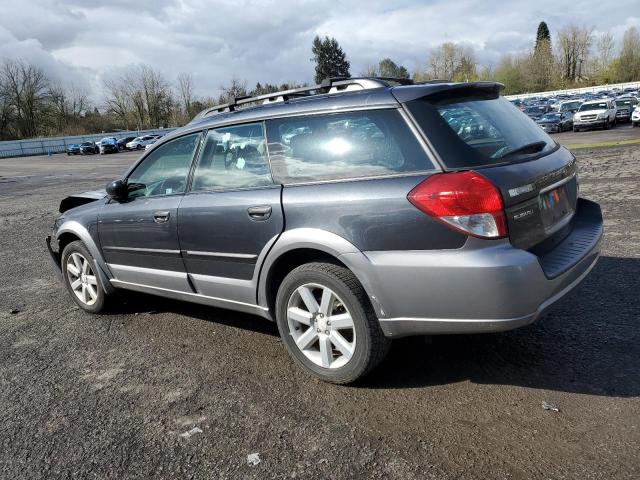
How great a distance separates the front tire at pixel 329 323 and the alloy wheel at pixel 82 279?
241 cm

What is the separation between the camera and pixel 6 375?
3.83 meters

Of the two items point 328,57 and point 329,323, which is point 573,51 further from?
point 329,323

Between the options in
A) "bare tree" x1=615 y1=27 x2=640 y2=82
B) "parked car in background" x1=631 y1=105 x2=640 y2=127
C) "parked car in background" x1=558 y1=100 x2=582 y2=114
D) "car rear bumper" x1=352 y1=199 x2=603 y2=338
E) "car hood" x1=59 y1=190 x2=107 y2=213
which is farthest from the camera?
"bare tree" x1=615 y1=27 x2=640 y2=82

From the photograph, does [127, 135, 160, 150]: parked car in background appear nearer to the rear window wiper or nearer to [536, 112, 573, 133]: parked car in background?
[536, 112, 573, 133]: parked car in background

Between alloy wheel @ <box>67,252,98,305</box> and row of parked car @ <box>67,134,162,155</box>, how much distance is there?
4974 cm

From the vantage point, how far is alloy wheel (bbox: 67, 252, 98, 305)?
4.99 m

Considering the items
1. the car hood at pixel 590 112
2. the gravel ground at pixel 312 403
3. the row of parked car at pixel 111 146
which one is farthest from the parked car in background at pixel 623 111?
the row of parked car at pixel 111 146

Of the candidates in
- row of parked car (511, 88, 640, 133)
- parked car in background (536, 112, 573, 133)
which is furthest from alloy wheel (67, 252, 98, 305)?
parked car in background (536, 112, 573, 133)

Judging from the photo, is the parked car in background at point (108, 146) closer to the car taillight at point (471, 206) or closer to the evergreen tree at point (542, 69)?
the car taillight at point (471, 206)

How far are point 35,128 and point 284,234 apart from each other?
86515 millimetres

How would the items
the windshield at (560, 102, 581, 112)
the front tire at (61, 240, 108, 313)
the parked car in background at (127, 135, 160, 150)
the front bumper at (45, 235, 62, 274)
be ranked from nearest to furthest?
the front tire at (61, 240, 108, 313), the front bumper at (45, 235, 62, 274), the windshield at (560, 102, 581, 112), the parked car in background at (127, 135, 160, 150)

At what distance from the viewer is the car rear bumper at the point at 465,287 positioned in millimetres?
2684

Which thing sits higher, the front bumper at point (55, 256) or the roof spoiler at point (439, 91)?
the roof spoiler at point (439, 91)

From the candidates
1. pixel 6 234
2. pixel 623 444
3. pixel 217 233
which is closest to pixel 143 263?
pixel 217 233
